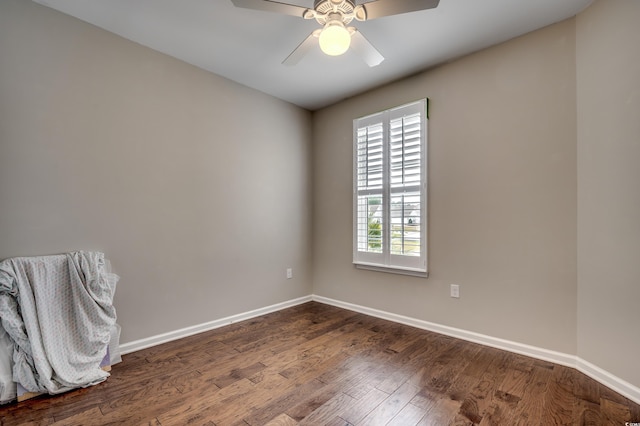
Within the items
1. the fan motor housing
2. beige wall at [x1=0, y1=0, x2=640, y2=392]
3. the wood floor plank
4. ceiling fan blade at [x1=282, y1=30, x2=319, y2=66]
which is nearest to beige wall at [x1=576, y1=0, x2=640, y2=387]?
beige wall at [x1=0, y1=0, x2=640, y2=392]

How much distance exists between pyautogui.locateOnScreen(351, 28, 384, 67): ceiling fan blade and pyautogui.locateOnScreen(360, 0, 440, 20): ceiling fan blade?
0.57 feet

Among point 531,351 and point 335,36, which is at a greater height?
point 335,36

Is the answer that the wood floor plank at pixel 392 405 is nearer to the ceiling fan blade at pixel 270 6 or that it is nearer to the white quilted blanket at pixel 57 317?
the white quilted blanket at pixel 57 317

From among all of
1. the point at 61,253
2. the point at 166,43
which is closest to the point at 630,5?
the point at 166,43

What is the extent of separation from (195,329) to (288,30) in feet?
9.06

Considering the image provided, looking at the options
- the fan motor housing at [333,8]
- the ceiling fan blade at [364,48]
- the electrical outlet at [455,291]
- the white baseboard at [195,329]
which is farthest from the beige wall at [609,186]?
the white baseboard at [195,329]

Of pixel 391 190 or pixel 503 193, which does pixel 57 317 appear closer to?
pixel 391 190

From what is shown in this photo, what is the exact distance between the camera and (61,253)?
2143 millimetres

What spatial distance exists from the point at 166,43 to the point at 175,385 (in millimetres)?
2664

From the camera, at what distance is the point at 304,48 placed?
208 cm

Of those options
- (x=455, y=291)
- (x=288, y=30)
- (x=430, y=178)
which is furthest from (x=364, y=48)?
(x=455, y=291)

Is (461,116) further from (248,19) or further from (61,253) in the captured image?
(61,253)

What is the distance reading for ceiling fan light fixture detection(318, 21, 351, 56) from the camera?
5.61 ft

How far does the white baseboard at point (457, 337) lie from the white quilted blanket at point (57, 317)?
396mm
